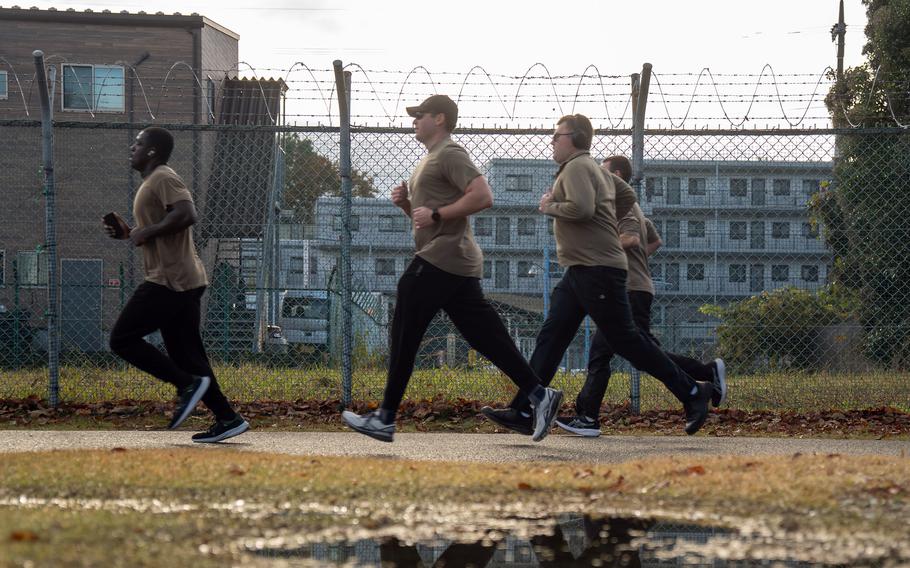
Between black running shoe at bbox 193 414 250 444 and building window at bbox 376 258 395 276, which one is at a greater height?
building window at bbox 376 258 395 276

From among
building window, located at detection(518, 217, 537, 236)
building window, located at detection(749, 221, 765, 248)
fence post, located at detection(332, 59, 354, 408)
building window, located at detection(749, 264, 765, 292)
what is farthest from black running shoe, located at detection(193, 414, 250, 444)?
building window, located at detection(749, 264, 765, 292)

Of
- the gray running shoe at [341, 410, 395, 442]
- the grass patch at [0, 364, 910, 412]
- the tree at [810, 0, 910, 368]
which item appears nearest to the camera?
the gray running shoe at [341, 410, 395, 442]

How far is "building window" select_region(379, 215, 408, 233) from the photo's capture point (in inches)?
394

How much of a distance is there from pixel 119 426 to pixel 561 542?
5349mm

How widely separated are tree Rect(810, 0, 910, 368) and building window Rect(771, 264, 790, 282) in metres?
0.79

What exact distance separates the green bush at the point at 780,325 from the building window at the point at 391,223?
3013 millimetres

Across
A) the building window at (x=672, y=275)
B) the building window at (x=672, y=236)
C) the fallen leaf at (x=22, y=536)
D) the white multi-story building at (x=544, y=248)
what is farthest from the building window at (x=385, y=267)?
the building window at (x=672, y=236)

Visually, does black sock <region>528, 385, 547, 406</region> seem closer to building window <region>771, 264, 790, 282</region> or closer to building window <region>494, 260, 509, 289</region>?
building window <region>494, 260, 509, 289</region>

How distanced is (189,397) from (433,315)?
1.61 metres

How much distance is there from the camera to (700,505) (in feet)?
16.4

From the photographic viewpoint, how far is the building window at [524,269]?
1268 cm

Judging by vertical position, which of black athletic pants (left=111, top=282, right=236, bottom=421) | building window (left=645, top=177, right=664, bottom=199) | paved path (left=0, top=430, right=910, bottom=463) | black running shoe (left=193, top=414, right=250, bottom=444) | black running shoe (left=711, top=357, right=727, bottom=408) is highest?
building window (left=645, top=177, right=664, bottom=199)

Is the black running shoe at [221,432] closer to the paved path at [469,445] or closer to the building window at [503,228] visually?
the paved path at [469,445]

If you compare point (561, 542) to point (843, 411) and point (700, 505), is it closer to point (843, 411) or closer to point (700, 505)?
point (700, 505)
